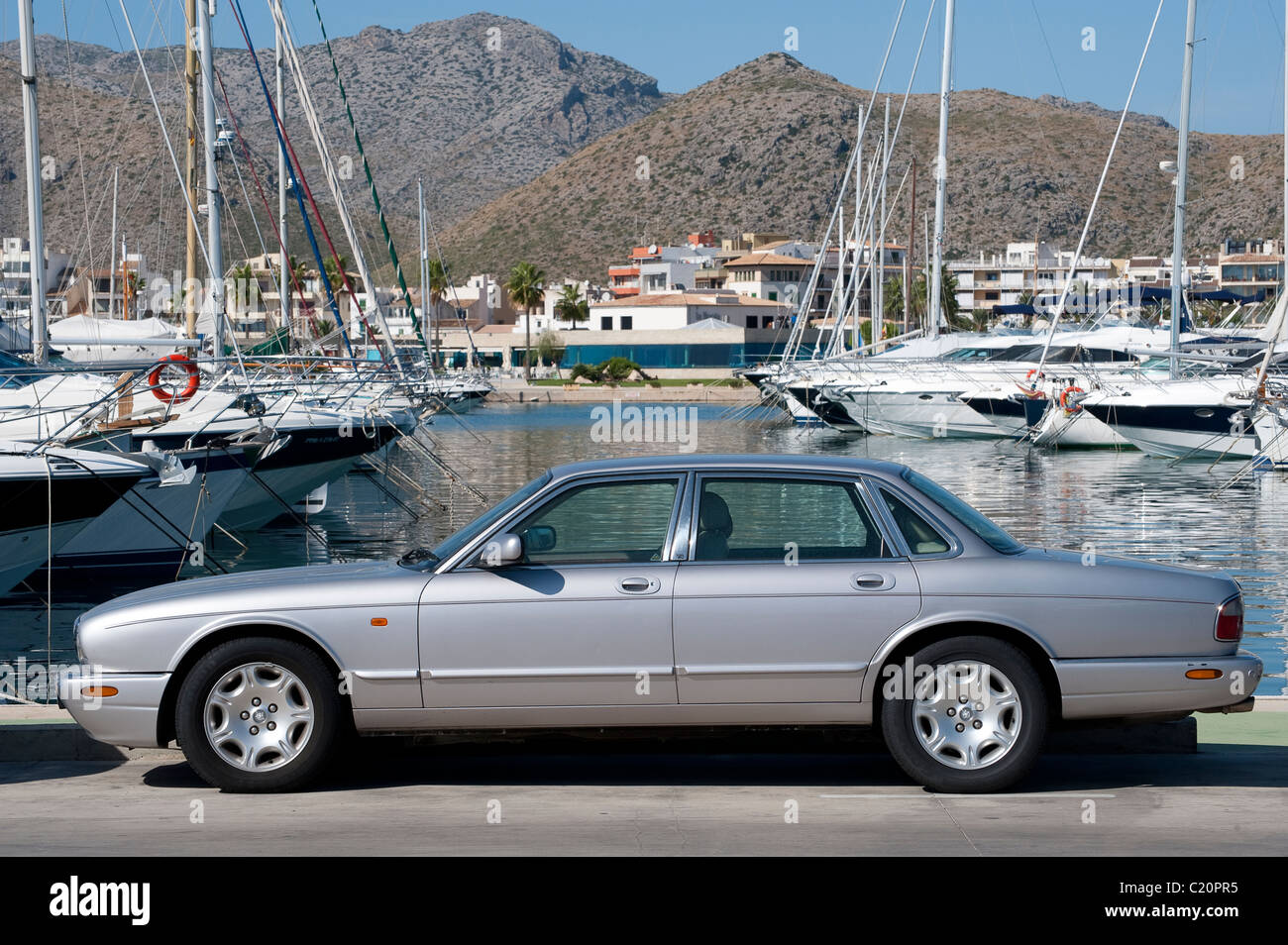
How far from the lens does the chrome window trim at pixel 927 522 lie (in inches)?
275

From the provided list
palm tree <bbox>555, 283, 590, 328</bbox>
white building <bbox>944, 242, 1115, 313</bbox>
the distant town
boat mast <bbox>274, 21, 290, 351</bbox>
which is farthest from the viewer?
white building <bbox>944, 242, 1115, 313</bbox>

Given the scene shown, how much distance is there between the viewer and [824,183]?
159 meters

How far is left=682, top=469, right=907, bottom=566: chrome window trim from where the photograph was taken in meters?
7.05

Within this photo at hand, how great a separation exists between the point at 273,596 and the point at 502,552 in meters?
1.07

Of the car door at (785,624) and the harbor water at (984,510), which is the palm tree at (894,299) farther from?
the car door at (785,624)

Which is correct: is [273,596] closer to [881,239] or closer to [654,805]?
[654,805]

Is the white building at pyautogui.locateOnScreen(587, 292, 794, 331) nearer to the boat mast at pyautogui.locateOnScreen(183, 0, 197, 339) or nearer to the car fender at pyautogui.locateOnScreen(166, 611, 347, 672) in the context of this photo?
the boat mast at pyautogui.locateOnScreen(183, 0, 197, 339)

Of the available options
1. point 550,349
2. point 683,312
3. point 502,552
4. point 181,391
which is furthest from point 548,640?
point 550,349

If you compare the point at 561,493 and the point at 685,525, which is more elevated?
the point at 561,493

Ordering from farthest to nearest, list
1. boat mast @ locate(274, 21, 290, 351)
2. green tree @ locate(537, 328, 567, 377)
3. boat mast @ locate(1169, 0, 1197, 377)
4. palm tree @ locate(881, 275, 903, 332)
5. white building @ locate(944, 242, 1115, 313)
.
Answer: white building @ locate(944, 242, 1115, 313), palm tree @ locate(881, 275, 903, 332), green tree @ locate(537, 328, 567, 377), boat mast @ locate(1169, 0, 1197, 377), boat mast @ locate(274, 21, 290, 351)

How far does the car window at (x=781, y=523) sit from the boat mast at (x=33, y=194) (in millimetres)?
14848

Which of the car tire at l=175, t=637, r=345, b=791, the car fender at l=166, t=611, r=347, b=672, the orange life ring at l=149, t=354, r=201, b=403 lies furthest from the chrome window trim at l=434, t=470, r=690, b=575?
the orange life ring at l=149, t=354, r=201, b=403

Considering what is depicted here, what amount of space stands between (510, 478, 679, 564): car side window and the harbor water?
2.00m

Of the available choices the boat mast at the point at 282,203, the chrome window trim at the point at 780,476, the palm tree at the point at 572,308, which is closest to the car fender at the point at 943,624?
the chrome window trim at the point at 780,476
